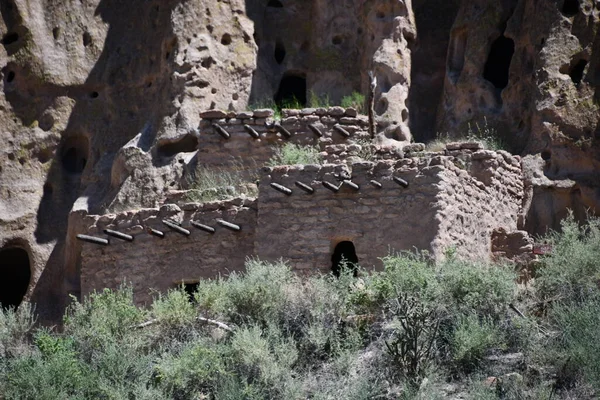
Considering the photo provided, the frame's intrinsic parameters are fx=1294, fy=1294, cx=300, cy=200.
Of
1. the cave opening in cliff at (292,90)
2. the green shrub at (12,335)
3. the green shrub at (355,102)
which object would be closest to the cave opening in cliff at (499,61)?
the green shrub at (355,102)

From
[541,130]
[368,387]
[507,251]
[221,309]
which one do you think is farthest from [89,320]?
[541,130]

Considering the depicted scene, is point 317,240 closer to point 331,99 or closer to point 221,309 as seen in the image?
point 221,309

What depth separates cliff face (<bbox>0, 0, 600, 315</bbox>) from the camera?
2225cm

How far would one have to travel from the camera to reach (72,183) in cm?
2634

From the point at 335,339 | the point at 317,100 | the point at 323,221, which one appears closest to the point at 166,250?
the point at 323,221

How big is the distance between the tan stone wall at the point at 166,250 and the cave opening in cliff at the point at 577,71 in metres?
6.46

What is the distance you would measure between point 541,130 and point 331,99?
15.3ft

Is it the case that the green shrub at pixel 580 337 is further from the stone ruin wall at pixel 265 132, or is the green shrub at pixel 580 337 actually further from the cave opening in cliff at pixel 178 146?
the cave opening in cliff at pixel 178 146

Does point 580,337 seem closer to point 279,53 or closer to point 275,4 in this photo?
point 279,53

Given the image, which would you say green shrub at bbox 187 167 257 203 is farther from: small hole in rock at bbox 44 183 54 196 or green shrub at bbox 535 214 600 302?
green shrub at bbox 535 214 600 302

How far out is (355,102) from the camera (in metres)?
24.0

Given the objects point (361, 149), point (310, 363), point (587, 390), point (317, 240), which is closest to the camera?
point (587, 390)

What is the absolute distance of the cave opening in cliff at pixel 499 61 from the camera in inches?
945

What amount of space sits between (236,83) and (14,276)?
6476 mm
